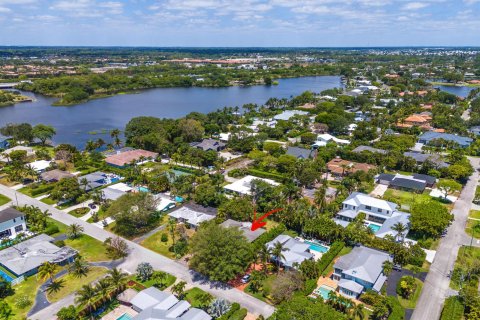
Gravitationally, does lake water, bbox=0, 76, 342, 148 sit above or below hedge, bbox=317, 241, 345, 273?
above

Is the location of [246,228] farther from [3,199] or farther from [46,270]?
[3,199]

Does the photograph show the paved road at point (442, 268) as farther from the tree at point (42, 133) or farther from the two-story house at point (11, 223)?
the tree at point (42, 133)

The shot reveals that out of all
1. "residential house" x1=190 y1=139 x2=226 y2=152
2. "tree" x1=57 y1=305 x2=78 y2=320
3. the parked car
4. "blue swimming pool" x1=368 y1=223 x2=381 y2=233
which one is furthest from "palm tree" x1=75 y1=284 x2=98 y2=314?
"residential house" x1=190 y1=139 x2=226 y2=152

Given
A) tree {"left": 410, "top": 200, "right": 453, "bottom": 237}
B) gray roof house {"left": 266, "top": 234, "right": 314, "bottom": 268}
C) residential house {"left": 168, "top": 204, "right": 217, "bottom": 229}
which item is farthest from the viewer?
residential house {"left": 168, "top": 204, "right": 217, "bottom": 229}

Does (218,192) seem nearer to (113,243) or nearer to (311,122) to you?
(113,243)

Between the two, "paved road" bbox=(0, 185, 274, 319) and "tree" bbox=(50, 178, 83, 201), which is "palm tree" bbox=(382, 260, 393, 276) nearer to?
"paved road" bbox=(0, 185, 274, 319)

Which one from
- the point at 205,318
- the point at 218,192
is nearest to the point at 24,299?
the point at 205,318

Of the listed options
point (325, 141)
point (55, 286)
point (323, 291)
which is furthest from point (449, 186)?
point (55, 286)
